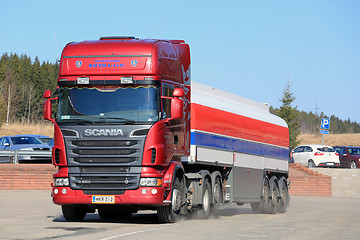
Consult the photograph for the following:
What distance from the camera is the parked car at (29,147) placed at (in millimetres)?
31688

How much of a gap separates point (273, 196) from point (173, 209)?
28.0ft

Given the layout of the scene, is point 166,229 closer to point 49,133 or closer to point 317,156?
point 317,156

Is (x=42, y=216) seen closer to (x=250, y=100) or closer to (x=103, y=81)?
(x=103, y=81)

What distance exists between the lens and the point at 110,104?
14602 millimetres

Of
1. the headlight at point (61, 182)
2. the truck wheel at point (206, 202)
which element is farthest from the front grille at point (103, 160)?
the truck wheel at point (206, 202)

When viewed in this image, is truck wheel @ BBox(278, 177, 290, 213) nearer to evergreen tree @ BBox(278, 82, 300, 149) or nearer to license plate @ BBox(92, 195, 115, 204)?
license plate @ BBox(92, 195, 115, 204)

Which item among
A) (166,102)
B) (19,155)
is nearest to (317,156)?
(19,155)

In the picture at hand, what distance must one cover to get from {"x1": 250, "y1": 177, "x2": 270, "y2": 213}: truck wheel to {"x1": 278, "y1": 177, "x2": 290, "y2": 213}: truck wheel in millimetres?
1283

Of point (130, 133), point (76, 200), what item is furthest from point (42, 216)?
point (130, 133)

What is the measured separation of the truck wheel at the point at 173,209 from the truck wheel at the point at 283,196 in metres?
8.73

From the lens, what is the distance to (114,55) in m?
15.1

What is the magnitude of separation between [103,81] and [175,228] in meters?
3.27

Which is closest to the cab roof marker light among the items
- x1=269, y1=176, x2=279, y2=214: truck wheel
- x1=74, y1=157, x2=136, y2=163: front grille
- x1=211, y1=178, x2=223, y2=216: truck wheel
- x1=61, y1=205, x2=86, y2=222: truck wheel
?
x1=74, y1=157, x2=136, y2=163: front grille

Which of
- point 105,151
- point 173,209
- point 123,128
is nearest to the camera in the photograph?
point 123,128
